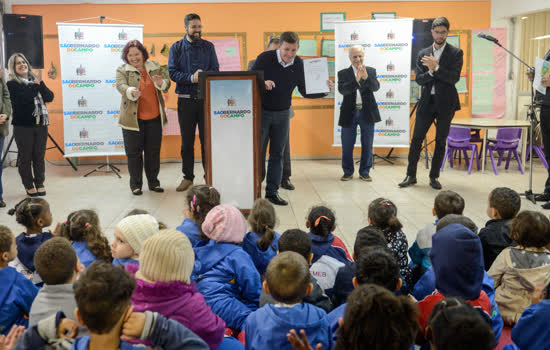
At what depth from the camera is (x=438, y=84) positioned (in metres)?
5.18

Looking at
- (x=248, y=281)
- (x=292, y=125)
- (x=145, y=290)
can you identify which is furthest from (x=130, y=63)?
(x=145, y=290)

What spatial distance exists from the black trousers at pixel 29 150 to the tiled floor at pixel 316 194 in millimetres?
240

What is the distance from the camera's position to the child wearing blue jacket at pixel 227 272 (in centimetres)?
198

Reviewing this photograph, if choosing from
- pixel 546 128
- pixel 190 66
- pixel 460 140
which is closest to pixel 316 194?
pixel 190 66

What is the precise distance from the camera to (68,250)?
5.45ft

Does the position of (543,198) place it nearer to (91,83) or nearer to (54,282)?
(54,282)

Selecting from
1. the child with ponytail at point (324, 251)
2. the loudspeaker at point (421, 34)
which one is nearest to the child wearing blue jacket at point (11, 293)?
the child with ponytail at point (324, 251)

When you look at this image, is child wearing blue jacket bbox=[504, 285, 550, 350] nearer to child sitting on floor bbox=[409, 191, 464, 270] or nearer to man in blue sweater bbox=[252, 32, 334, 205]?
child sitting on floor bbox=[409, 191, 464, 270]

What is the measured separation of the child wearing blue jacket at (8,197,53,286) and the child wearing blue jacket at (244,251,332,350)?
1.24 m

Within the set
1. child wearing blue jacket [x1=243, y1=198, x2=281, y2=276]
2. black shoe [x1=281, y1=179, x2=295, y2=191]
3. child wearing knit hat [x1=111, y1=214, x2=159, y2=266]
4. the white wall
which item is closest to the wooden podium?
black shoe [x1=281, y1=179, x2=295, y2=191]

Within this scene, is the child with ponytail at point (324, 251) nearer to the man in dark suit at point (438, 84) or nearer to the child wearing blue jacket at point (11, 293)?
the child wearing blue jacket at point (11, 293)

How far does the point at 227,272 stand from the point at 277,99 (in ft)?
8.92

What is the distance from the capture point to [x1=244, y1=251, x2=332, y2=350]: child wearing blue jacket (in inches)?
56.8

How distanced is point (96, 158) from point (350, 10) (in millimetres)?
4400
